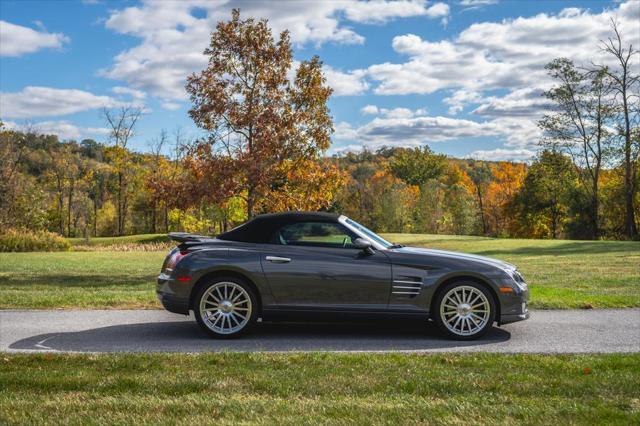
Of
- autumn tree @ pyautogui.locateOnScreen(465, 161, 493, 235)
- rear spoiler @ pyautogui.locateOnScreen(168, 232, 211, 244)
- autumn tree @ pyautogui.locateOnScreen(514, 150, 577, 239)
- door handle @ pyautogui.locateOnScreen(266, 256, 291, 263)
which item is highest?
autumn tree @ pyautogui.locateOnScreen(465, 161, 493, 235)

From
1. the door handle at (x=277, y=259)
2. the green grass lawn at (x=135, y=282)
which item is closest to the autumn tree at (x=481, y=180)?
the green grass lawn at (x=135, y=282)

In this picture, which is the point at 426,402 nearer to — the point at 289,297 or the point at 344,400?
the point at 344,400

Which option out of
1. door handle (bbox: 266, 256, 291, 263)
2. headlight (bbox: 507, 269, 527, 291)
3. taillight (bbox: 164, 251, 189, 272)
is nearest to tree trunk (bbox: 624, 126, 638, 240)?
headlight (bbox: 507, 269, 527, 291)

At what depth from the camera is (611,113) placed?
156 feet

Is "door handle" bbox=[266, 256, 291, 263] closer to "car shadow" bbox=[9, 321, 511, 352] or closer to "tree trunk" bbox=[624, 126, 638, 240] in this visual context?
"car shadow" bbox=[9, 321, 511, 352]

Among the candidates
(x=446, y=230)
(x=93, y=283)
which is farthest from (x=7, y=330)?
(x=446, y=230)

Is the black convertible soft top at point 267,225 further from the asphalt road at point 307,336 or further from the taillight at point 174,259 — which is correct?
the asphalt road at point 307,336

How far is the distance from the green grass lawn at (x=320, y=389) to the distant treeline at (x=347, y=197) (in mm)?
12553

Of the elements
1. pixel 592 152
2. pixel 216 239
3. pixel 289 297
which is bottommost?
pixel 289 297

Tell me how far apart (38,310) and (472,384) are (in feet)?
24.6

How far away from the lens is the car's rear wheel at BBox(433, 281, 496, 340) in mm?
7574

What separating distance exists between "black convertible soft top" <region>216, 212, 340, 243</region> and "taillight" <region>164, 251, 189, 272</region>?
52 centimetres

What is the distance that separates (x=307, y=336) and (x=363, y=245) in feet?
4.37

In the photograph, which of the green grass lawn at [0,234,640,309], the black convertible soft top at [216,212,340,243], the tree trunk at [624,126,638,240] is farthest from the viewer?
the tree trunk at [624,126,638,240]
